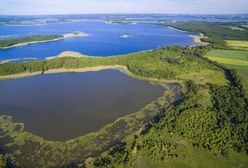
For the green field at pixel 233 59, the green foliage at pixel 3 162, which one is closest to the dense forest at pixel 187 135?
the green foliage at pixel 3 162

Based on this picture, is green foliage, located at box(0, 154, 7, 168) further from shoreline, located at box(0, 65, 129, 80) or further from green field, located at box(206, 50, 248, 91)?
green field, located at box(206, 50, 248, 91)

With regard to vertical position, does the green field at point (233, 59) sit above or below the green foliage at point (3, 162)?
above

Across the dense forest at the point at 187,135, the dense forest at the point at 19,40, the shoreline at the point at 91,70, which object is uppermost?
the dense forest at the point at 19,40

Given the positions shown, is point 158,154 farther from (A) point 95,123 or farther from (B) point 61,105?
(B) point 61,105

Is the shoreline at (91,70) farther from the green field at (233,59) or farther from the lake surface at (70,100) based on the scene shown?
the green field at (233,59)

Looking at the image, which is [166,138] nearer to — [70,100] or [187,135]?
[187,135]
